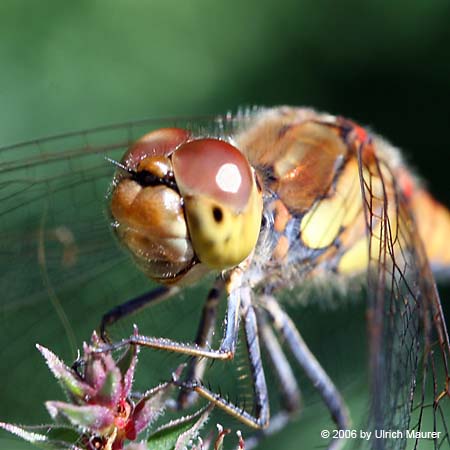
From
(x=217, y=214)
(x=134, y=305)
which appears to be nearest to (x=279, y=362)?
(x=134, y=305)

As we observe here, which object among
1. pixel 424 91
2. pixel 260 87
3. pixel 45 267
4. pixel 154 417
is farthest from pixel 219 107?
pixel 154 417

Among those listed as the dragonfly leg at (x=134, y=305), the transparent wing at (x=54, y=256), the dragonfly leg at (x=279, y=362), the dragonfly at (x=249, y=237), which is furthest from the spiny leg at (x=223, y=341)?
the dragonfly leg at (x=279, y=362)

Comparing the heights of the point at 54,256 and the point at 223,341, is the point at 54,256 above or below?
above

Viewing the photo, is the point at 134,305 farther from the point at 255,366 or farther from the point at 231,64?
the point at 231,64

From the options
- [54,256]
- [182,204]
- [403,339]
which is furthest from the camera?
[54,256]

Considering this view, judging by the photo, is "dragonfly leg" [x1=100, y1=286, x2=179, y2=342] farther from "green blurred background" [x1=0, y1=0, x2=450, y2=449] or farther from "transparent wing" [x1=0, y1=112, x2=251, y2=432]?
"green blurred background" [x1=0, y1=0, x2=450, y2=449]

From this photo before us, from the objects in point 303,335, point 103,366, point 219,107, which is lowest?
point 303,335

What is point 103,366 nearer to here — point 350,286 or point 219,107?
point 350,286
